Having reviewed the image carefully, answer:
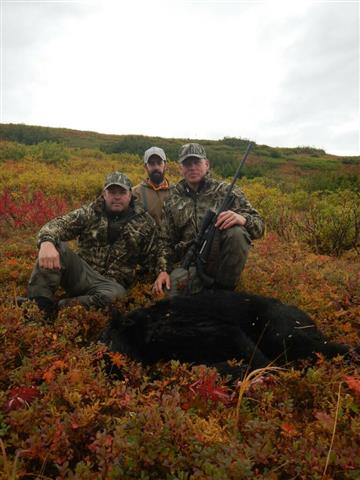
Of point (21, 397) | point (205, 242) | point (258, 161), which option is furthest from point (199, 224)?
point (258, 161)

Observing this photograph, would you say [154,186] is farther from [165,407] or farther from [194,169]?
[165,407]

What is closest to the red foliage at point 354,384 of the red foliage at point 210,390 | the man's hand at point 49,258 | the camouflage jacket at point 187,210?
the red foliage at point 210,390

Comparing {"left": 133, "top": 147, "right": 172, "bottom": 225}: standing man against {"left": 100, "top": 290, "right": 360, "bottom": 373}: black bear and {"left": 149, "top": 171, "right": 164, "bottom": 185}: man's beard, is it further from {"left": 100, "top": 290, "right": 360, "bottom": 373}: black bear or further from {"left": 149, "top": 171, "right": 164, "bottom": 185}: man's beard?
{"left": 100, "top": 290, "right": 360, "bottom": 373}: black bear

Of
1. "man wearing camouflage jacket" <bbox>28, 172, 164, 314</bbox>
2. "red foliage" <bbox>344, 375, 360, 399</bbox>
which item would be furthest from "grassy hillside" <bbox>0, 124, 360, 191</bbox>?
"red foliage" <bbox>344, 375, 360, 399</bbox>

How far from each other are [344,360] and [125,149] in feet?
61.5

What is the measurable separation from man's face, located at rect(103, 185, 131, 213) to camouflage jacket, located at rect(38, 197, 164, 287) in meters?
0.10

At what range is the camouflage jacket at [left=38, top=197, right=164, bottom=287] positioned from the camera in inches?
176

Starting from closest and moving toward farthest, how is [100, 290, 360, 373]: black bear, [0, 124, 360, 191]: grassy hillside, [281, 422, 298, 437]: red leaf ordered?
[281, 422, 298, 437]: red leaf → [100, 290, 360, 373]: black bear → [0, 124, 360, 191]: grassy hillside

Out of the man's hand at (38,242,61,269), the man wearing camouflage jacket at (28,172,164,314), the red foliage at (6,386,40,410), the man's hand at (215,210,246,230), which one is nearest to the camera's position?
the red foliage at (6,386,40,410)

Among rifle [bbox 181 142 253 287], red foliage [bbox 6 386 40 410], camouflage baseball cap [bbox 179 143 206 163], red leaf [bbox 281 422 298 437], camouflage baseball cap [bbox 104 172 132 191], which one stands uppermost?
camouflage baseball cap [bbox 179 143 206 163]

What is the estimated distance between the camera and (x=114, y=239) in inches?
179

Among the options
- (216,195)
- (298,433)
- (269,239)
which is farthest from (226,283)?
(269,239)

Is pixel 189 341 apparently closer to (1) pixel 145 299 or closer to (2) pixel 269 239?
(1) pixel 145 299

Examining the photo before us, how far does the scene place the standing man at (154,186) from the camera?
631cm
